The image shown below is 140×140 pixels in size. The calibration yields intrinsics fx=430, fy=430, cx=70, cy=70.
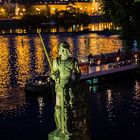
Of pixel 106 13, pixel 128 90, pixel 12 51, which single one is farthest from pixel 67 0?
pixel 106 13

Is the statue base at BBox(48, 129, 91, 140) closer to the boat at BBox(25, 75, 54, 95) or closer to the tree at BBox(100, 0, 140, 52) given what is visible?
the tree at BBox(100, 0, 140, 52)

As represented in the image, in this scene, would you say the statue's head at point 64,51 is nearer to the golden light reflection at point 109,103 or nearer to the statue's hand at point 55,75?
the statue's hand at point 55,75

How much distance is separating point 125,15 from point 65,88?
3343 millimetres

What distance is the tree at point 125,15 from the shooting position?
716 centimetres

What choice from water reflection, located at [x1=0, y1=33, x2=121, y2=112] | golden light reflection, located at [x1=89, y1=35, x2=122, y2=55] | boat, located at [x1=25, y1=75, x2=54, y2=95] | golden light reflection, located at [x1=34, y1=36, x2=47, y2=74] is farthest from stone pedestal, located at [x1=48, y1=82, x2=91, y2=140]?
golden light reflection, located at [x1=89, y1=35, x2=122, y2=55]

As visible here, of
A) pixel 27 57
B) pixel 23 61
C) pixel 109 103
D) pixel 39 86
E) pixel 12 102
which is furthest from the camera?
pixel 27 57

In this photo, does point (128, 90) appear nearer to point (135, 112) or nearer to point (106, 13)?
point (135, 112)

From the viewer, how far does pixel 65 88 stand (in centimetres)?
418

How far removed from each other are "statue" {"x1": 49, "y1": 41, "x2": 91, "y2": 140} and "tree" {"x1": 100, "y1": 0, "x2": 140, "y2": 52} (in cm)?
294

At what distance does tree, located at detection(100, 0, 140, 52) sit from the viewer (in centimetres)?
716

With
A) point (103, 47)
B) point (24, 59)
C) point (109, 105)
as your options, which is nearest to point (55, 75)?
point (109, 105)

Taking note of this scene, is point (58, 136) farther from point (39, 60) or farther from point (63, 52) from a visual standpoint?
point (39, 60)

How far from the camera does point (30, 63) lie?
4972cm

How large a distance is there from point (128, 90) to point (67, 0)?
12505 cm
